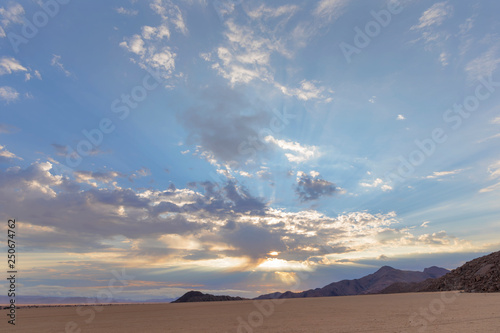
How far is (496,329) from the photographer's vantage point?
40.1 ft

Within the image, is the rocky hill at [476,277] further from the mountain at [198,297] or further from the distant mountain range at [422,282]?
the mountain at [198,297]

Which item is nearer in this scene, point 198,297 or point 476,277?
point 476,277

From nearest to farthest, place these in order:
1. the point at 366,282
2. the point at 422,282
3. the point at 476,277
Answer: the point at 476,277, the point at 422,282, the point at 366,282

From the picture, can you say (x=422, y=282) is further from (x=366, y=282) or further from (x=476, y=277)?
(x=366, y=282)

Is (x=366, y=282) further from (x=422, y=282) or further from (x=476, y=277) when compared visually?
(x=476, y=277)

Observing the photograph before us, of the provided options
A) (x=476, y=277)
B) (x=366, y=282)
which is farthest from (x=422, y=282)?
(x=366, y=282)

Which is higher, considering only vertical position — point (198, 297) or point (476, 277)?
point (476, 277)

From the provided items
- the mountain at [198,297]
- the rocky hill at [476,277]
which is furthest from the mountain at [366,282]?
the rocky hill at [476,277]

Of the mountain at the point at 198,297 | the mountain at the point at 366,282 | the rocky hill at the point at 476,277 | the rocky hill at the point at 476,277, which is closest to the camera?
the rocky hill at the point at 476,277

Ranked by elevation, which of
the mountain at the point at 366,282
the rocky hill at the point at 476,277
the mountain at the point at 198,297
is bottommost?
the mountain at the point at 366,282

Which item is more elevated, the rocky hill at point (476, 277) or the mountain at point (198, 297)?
the rocky hill at point (476, 277)

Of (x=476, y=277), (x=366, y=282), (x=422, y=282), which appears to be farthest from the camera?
(x=366, y=282)

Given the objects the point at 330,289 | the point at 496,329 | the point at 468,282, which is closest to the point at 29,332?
the point at 496,329

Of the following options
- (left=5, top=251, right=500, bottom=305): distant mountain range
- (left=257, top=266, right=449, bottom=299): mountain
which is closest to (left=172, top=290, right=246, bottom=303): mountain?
(left=5, top=251, right=500, bottom=305): distant mountain range
